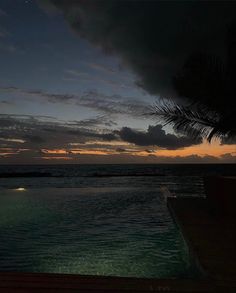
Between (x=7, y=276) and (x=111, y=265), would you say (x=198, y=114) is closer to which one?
(x=111, y=265)

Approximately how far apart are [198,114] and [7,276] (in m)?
8.74

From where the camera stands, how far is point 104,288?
395 cm

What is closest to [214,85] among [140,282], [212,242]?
[212,242]

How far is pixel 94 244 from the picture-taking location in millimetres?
9195

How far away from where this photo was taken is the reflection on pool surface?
23.0ft

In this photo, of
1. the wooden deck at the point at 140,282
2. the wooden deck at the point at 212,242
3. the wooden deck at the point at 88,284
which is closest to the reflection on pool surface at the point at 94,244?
the wooden deck at the point at 212,242

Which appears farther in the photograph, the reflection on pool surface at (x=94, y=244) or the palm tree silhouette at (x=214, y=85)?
the palm tree silhouette at (x=214, y=85)

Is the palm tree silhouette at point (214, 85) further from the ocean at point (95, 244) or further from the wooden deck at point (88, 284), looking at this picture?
the wooden deck at point (88, 284)

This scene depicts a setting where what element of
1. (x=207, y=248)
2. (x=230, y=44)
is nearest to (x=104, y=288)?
(x=207, y=248)

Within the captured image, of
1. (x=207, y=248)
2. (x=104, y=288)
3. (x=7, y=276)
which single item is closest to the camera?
(x=104, y=288)

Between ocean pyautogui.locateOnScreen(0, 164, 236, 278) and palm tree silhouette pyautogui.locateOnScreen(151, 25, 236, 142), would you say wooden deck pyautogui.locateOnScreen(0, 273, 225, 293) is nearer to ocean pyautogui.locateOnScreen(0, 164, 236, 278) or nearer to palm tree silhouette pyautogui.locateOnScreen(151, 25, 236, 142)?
ocean pyautogui.locateOnScreen(0, 164, 236, 278)

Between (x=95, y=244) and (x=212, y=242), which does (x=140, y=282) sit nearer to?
(x=212, y=242)

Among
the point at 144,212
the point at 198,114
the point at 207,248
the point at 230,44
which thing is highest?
the point at 230,44

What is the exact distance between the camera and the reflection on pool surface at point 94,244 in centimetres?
700
